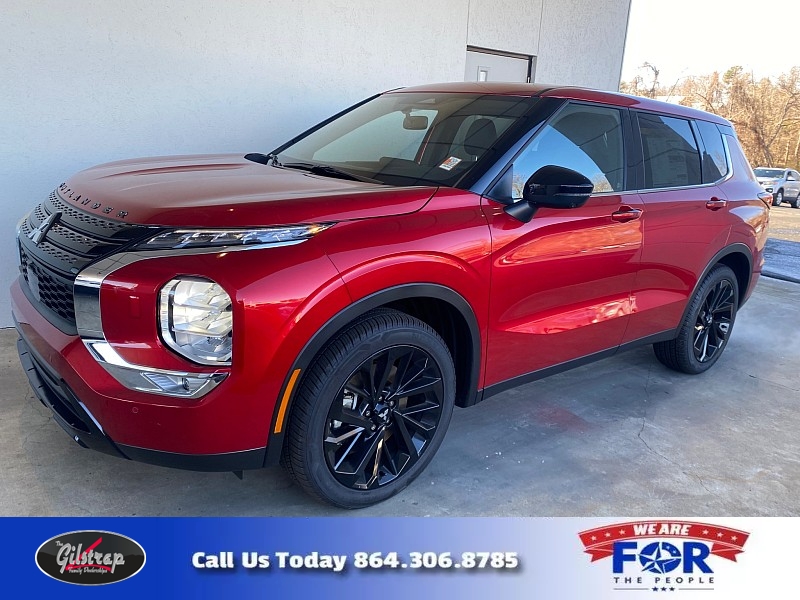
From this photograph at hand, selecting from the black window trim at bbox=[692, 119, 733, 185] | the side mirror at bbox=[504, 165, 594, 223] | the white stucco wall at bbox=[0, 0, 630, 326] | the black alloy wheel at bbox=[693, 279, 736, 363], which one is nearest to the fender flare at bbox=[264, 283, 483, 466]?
the side mirror at bbox=[504, 165, 594, 223]

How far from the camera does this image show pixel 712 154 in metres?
4.28

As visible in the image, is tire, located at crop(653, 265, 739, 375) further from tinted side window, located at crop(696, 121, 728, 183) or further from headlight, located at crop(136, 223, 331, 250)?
headlight, located at crop(136, 223, 331, 250)

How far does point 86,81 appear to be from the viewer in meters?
4.35

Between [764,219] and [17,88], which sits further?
[764,219]

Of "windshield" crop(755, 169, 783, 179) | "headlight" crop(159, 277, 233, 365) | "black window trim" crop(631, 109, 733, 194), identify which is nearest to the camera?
"headlight" crop(159, 277, 233, 365)

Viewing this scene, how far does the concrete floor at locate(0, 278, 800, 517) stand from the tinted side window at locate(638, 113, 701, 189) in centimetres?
141

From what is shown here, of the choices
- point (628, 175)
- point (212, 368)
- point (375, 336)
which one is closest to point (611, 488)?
point (375, 336)

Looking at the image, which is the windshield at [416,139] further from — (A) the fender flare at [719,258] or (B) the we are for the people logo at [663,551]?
(A) the fender flare at [719,258]

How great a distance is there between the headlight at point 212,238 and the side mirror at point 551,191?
3.76ft

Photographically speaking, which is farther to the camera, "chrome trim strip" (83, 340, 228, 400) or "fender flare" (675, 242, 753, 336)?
"fender flare" (675, 242, 753, 336)

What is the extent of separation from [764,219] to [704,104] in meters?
42.5

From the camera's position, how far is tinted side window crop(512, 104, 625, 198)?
2.98 metres

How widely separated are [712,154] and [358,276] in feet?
10.3

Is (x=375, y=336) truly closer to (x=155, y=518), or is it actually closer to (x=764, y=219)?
(x=155, y=518)
